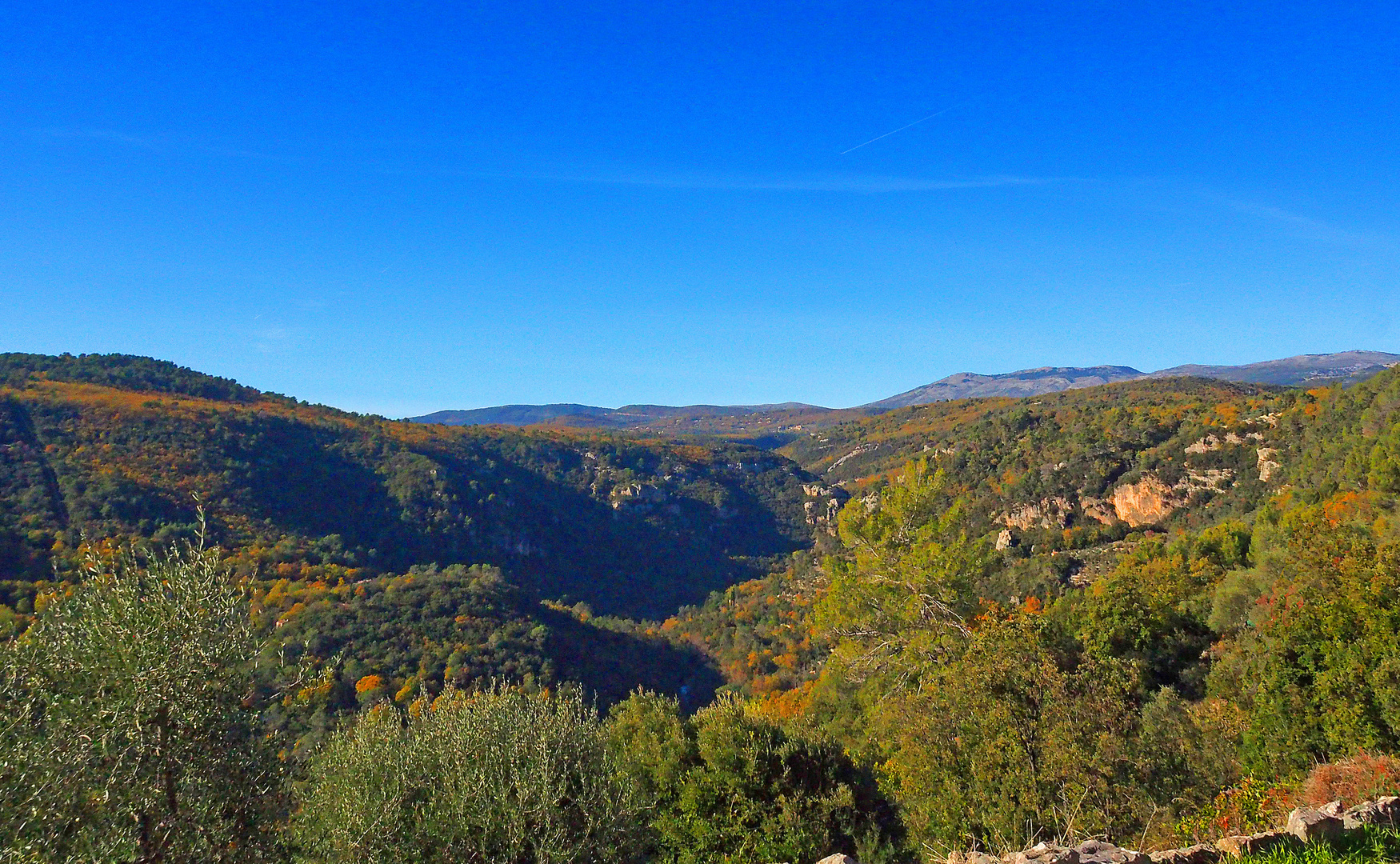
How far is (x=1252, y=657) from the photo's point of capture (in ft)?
50.5

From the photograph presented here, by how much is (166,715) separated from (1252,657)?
67.9 ft

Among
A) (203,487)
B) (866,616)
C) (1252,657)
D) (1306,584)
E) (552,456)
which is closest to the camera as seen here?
(1306,584)

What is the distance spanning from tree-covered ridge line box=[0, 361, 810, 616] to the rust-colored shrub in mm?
32658

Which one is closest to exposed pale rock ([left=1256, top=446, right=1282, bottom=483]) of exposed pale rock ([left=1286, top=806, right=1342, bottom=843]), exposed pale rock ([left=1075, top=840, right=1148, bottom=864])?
exposed pale rock ([left=1286, top=806, right=1342, bottom=843])

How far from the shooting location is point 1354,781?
8891 millimetres

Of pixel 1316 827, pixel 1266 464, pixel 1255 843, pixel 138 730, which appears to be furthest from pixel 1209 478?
pixel 138 730

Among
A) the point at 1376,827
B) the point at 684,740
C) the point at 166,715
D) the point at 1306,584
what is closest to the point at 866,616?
the point at 684,740

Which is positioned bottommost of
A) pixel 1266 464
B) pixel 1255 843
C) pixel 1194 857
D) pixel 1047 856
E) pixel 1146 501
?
pixel 1146 501

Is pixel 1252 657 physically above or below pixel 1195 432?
below

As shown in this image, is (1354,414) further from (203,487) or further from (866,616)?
(203,487)

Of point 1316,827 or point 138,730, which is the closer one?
point 1316,827

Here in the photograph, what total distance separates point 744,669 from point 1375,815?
4695 cm

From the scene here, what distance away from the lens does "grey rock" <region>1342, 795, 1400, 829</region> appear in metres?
5.73

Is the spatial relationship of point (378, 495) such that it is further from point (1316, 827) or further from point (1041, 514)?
point (1316, 827)
